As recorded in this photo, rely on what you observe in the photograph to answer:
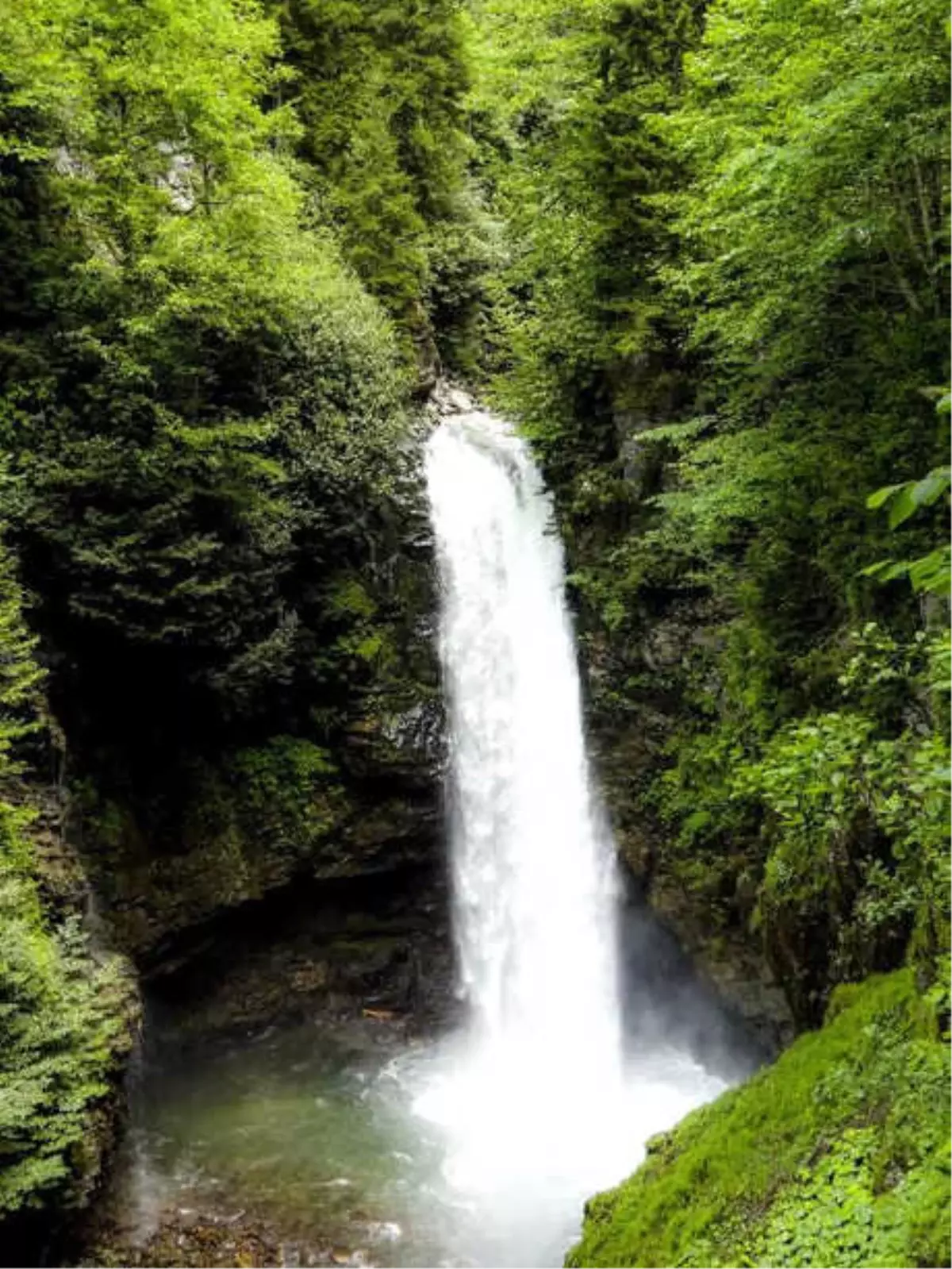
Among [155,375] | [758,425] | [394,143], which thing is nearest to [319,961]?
[155,375]

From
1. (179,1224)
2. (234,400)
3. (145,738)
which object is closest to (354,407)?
(234,400)

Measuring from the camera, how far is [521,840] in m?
14.3

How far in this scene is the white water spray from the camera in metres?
12.6

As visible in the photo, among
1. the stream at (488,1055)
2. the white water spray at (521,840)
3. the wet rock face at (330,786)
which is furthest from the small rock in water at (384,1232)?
the wet rock face at (330,786)

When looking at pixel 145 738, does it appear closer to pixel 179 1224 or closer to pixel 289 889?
pixel 289 889

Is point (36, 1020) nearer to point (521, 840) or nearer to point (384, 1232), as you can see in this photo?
point (384, 1232)

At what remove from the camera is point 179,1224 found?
9.55m

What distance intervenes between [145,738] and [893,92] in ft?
37.0

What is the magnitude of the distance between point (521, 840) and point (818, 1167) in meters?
9.53

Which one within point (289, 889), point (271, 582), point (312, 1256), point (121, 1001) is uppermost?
point (271, 582)

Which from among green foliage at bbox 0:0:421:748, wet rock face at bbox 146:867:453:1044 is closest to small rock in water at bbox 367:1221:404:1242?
wet rock face at bbox 146:867:453:1044

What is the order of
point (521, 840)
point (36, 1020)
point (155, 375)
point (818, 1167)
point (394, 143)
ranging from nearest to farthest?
point (818, 1167) → point (36, 1020) → point (155, 375) → point (521, 840) → point (394, 143)

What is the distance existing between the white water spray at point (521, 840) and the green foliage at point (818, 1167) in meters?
5.74

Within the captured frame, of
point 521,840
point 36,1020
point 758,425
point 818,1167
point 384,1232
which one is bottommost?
point 384,1232
